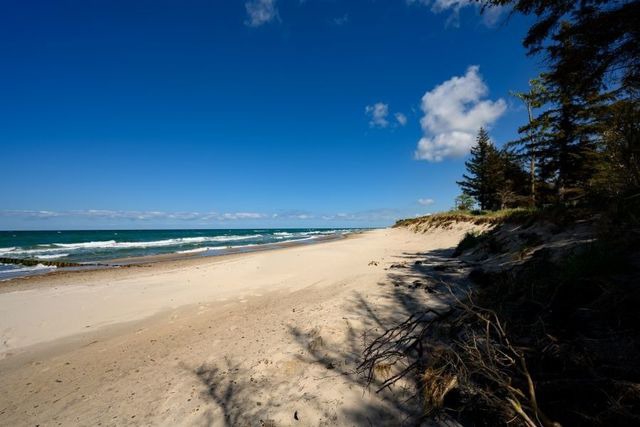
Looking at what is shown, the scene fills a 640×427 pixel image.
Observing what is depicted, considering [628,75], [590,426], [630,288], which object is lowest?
[590,426]

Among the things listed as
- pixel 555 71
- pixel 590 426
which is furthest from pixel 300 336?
pixel 555 71

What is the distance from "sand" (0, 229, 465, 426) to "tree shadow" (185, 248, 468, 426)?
0.01m

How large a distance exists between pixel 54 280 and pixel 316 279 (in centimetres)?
1128

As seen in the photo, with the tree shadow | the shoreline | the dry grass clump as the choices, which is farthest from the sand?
the shoreline

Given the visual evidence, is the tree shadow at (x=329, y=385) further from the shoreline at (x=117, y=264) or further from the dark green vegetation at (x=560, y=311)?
the shoreline at (x=117, y=264)

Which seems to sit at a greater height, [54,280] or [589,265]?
[589,265]

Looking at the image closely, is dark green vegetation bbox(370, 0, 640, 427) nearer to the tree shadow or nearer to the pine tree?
the tree shadow

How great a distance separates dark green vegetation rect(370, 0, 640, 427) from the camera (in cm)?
195

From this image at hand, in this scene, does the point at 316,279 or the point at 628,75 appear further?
the point at 316,279

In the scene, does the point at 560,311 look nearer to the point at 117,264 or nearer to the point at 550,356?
the point at 550,356

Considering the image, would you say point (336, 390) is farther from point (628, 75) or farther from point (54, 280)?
point (54, 280)

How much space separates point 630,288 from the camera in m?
2.78

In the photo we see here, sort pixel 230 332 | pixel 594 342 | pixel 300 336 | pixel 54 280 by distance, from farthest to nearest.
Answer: pixel 54 280 → pixel 230 332 → pixel 300 336 → pixel 594 342

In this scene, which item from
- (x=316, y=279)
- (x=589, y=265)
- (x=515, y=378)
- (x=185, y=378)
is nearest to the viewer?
(x=515, y=378)
